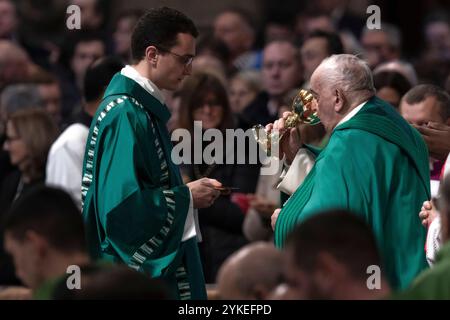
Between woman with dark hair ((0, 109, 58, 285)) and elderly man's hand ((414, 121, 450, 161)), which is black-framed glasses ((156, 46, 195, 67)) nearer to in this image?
elderly man's hand ((414, 121, 450, 161))

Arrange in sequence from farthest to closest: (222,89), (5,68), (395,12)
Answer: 1. (395,12)
2. (5,68)
3. (222,89)

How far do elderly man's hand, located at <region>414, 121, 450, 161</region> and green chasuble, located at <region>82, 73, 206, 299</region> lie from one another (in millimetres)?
1331

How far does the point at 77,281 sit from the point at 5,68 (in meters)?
7.16

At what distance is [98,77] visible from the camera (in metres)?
8.77

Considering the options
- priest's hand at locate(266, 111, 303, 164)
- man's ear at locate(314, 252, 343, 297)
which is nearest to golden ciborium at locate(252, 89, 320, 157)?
priest's hand at locate(266, 111, 303, 164)

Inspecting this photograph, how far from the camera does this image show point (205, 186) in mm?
7043

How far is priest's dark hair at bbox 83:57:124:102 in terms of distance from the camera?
28.7 feet

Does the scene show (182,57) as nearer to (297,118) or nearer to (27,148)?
(297,118)

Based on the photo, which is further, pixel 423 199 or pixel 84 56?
pixel 84 56

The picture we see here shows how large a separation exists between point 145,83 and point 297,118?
0.80 meters

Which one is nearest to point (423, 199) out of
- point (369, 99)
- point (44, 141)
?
point (369, 99)

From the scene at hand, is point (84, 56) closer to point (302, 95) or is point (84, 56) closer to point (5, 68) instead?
point (5, 68)

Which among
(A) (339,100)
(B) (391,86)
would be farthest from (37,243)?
(B) (391,86)
